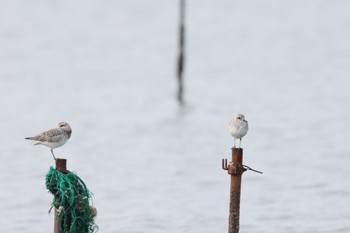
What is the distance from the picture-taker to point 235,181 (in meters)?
23.8

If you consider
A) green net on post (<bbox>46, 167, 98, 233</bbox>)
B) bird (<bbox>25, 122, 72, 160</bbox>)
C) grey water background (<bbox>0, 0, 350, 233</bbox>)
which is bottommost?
green net on post (<bbox>46, 167, 98, 233</bbox>)

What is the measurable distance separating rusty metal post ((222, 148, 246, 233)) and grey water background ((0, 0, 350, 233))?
772cm

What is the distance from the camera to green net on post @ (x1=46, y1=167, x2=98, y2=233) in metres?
23.5

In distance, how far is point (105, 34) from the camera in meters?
81.9

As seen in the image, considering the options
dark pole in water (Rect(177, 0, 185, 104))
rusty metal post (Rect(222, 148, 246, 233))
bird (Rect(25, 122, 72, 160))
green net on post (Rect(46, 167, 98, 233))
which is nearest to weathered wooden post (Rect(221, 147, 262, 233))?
rusty metal post (Rect(222, 148, 246, 233))

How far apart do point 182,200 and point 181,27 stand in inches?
666

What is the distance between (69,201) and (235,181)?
10.8ft

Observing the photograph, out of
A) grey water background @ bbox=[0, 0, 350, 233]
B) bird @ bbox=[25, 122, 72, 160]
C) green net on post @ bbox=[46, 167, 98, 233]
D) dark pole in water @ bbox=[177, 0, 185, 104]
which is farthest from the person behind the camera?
dark pole in water @ bbox=[177, 0, 185, 104]

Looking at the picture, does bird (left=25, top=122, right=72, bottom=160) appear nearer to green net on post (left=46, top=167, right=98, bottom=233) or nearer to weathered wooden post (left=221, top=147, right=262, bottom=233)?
green net on post (left=46, top=167, right=98, bottom=233)

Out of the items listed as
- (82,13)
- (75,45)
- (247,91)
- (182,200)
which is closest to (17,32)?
(75,45)

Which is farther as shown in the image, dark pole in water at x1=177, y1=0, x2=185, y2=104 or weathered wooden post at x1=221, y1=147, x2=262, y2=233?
dark pole in water at x1=177, y1=0, x2=185, y2=104

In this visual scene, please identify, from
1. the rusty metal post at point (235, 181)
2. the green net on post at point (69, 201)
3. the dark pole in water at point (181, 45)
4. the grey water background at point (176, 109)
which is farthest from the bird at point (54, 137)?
the dark pole in water at point (181, 45)

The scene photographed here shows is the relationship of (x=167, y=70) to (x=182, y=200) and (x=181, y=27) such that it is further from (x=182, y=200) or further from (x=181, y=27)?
(x=182, y=200)

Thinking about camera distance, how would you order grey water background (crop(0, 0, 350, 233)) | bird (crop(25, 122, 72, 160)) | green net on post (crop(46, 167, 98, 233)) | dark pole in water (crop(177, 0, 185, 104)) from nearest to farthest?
green net on post (crop(46, 167, 98, 233)) < bird (crop(25, 122, 72, 160)) < grey water background (crop(0, 0, 350, 233)) < dark pole in water (crop(177, 0, 185, 104))
